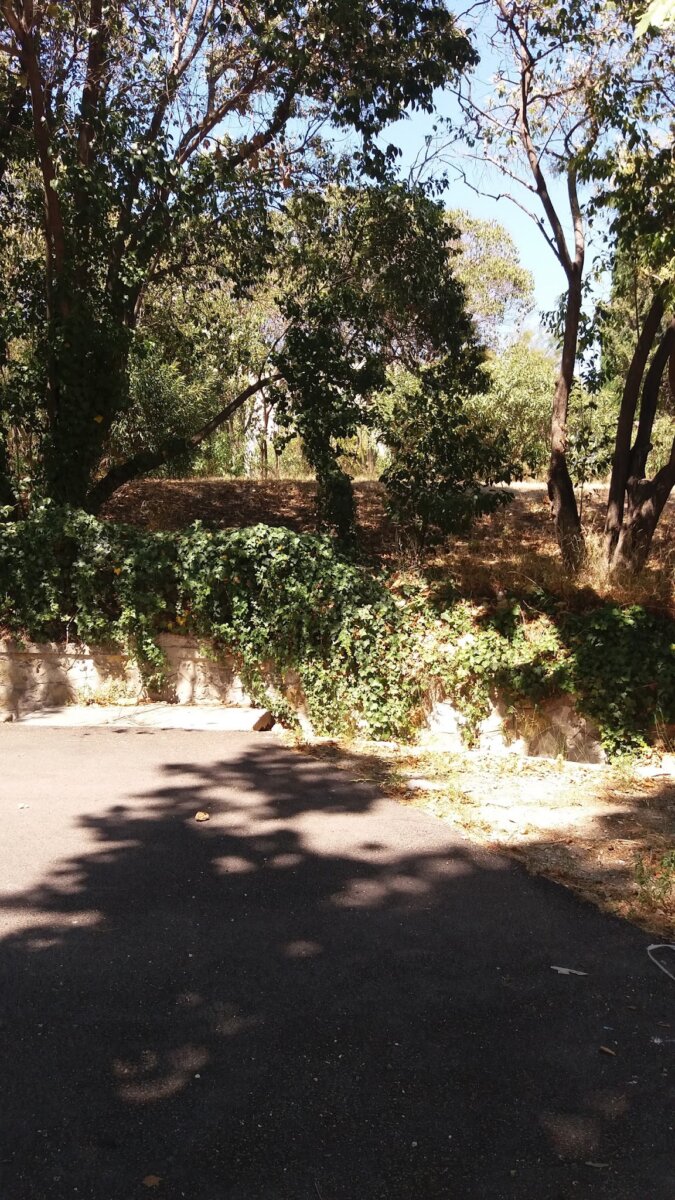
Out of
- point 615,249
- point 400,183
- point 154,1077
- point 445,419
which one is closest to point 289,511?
point 445,419

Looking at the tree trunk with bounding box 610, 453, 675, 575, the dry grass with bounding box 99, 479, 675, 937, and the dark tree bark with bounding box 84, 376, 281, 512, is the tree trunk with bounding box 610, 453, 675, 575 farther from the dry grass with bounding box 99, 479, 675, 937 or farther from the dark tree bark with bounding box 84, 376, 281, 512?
the dark tree bark with bounding box 84, 376, 281, 512

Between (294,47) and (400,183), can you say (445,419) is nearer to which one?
(400,183)

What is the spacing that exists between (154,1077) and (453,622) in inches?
228

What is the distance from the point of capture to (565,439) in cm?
1034

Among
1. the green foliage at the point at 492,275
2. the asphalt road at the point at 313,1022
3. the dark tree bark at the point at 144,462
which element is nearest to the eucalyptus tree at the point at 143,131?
the dark tree bark at the point at 144,462

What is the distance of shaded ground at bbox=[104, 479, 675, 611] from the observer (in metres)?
8.74

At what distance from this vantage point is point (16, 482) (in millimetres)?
10711

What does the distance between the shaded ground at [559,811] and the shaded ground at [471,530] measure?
209 cm

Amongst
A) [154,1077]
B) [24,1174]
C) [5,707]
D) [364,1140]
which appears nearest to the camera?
[24,1174]

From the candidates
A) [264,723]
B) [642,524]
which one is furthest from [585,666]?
[264,723]

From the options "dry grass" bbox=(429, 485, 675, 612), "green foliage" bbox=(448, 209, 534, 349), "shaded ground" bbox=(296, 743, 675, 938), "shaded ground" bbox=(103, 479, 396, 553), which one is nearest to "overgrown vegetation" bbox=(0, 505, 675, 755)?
"dry grass" bbox=(429, 485, 675, 612)

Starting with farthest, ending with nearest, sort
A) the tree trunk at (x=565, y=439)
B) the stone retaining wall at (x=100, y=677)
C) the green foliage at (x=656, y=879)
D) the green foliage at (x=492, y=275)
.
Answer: the green foliage at (x=492, y=275) < the tree trunk at (x=565, y=439) < the stone retaining wall at (x=100, y=677) < the green foliage at (x=656, y=879)

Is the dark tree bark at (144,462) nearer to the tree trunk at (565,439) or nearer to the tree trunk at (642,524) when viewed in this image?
the tree trunk at (565,439)

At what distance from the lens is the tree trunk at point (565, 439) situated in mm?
10062
